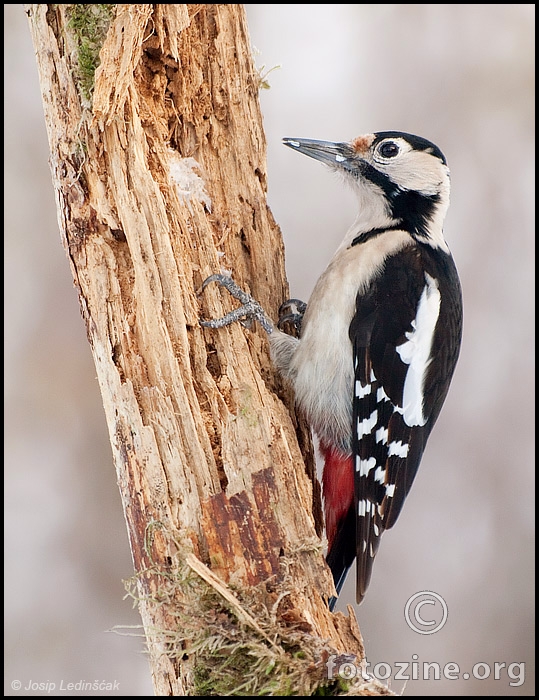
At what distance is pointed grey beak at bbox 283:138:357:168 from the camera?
275 cm

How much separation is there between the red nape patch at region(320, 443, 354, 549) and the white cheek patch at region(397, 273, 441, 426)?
0.25 meters

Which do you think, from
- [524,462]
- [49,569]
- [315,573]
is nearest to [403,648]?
[524,462]

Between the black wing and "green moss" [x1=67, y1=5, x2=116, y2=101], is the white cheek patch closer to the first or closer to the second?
the black wing

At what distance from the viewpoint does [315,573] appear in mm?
1832

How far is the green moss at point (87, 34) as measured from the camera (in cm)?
210

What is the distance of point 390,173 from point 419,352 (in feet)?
2.40

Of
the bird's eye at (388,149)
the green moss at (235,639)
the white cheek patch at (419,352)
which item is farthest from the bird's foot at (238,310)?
the bird's eye at (388,149)

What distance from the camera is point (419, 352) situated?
246cm

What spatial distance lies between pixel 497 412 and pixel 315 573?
2.63 metres

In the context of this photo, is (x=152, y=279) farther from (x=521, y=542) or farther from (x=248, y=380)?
(x=521, y=542)

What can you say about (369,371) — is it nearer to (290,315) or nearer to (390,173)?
(290,315)

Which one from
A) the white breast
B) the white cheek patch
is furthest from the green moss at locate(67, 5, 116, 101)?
the white cheek patch

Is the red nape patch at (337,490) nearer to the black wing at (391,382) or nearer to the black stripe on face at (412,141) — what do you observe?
the black wing at (391,382)

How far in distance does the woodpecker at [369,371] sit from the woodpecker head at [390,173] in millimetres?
191
